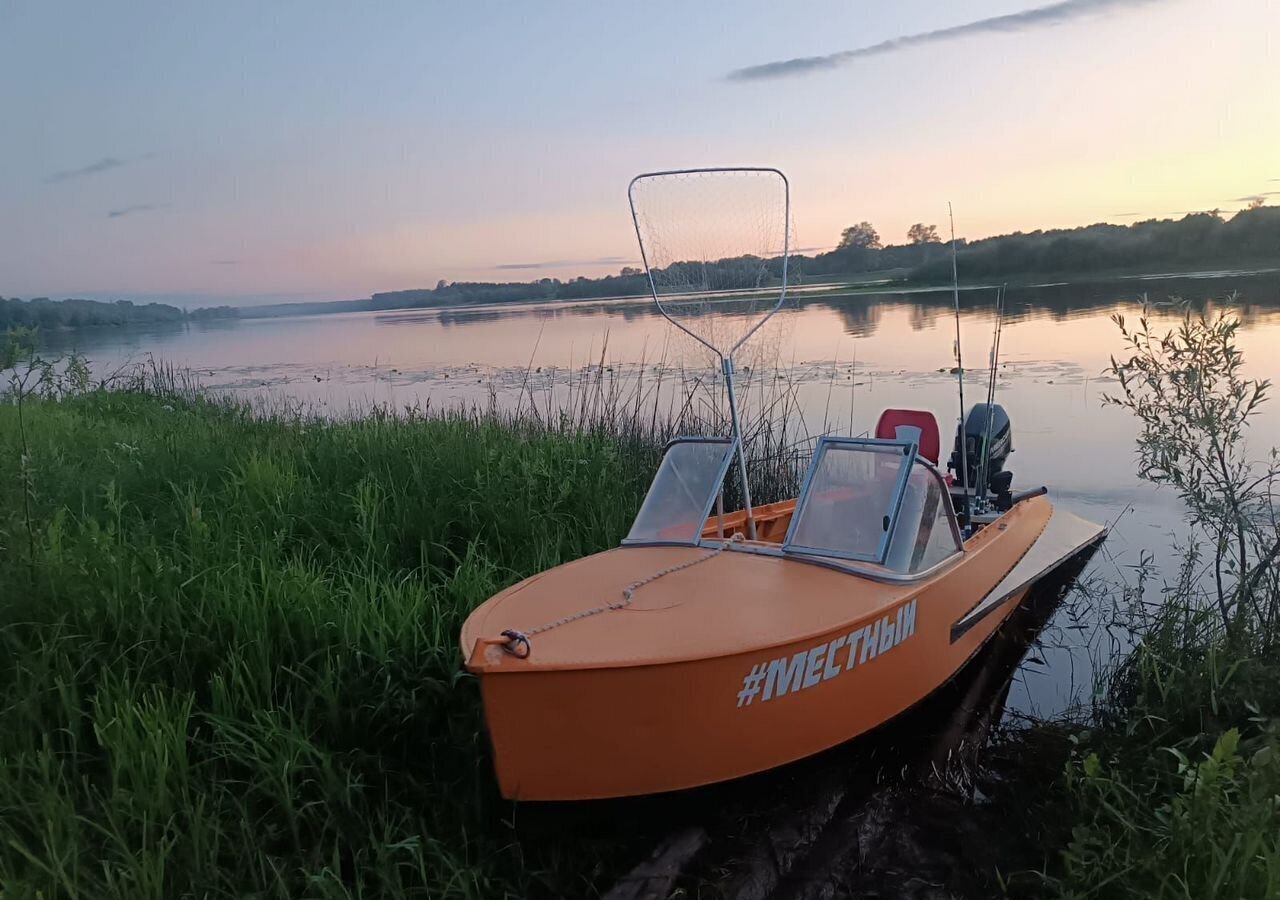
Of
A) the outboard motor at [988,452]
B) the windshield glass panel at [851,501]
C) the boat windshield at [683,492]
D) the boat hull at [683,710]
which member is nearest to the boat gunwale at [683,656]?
the boat hull at [683,710]

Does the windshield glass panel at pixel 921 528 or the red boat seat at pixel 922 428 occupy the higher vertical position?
the red boat seat at pixel 922 428

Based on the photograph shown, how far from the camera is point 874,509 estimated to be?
13.4 ft

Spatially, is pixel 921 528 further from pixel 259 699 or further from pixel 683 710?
pixel 259 699

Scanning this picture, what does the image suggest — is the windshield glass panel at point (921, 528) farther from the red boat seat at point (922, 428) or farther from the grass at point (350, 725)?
the red boat seat at point (922, 428)

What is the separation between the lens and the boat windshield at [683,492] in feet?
14.8

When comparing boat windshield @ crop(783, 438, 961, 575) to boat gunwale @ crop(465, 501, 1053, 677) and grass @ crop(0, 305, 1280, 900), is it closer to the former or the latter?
boat gunwale @ crop(465, 501, 1053, 677)

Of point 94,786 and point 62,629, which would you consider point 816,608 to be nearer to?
point 94,786

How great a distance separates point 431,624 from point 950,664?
9.14 feet

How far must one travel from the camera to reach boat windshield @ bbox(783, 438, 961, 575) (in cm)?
399

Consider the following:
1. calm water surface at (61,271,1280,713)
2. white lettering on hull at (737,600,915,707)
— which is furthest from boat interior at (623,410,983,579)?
calm water surface at (61,271,1280,713)

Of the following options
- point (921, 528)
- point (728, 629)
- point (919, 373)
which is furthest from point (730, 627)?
point (919, 373)

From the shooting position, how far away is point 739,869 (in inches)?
124

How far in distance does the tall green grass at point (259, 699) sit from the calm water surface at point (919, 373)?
2.43 meters

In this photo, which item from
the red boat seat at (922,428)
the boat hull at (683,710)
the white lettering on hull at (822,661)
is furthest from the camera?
the red boat seat at (922,428)
